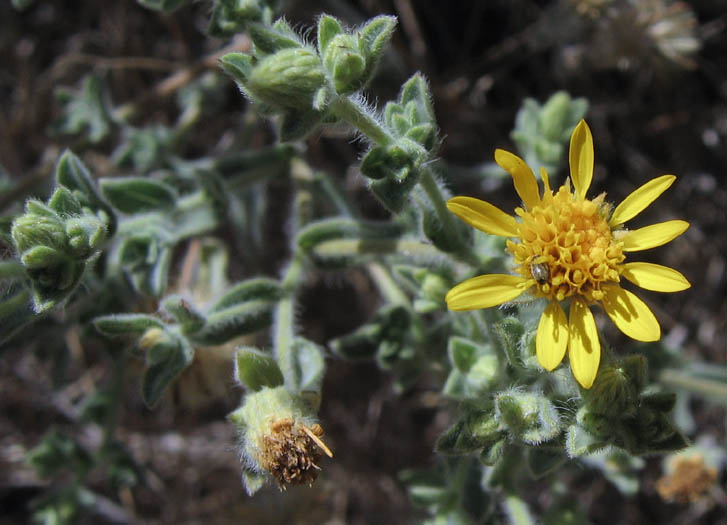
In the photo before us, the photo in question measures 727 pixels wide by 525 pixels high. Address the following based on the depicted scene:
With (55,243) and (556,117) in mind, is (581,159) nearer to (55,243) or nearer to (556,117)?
(556,117)

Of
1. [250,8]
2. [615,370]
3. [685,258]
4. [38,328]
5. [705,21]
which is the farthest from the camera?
[685,258]

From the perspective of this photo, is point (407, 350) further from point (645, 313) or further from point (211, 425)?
point (211, 425)

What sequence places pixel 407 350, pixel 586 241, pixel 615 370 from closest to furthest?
pixel 615 370
pixel 586 241
pixel 407 350

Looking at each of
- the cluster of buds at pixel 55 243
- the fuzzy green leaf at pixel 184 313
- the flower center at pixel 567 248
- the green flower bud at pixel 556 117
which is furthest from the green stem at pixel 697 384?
the cluster of buds at pixel 55 243

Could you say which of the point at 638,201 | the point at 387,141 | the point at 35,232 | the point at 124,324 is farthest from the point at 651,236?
the point at 35,232

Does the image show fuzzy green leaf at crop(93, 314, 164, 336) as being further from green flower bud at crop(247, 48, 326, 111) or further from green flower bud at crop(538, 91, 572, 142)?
green flower bud at crop(538, 91, 572, 142)

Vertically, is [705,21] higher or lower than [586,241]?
lower

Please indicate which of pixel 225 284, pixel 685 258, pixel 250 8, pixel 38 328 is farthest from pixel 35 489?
pixel 685 258

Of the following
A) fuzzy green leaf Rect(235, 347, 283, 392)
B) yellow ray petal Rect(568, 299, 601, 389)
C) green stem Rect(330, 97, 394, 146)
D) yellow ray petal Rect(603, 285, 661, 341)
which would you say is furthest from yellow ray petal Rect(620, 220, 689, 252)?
fuzzy green leaf Rect(235, 347, 283, 392)
